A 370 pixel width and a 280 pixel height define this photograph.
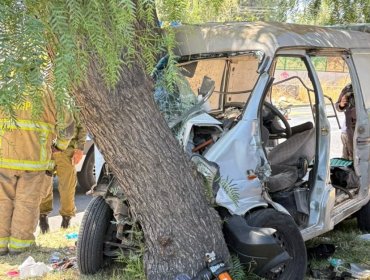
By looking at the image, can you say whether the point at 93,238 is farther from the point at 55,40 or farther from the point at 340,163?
the point at 340,163

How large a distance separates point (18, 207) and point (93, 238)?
130 cm

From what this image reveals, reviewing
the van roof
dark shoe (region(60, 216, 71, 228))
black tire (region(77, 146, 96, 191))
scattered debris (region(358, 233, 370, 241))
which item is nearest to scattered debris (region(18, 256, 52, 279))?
dark shoe (region(60, 216, 71, 228))

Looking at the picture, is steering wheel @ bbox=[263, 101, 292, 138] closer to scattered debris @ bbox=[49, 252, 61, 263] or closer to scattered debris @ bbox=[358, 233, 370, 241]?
scattered debris @ bbox=[358, 233, 370, 241]

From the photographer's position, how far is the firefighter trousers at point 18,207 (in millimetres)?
4988

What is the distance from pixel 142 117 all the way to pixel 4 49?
129 cm

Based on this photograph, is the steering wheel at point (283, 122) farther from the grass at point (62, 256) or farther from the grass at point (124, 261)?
the grass at point (62, 256)

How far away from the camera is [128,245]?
387cm

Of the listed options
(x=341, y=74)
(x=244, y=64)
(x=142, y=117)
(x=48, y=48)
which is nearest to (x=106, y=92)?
(x=142, y=117)

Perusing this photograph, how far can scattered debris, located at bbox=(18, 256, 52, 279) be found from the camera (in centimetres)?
435

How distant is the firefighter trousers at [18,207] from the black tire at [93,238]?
3.60ft

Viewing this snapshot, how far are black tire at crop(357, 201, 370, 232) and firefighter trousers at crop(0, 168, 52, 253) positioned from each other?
10.7ft

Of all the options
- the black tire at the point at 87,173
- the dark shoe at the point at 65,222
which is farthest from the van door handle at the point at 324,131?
the black tire at the point at 87,173

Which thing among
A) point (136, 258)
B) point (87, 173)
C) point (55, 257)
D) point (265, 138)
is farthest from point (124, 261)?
point (87, 173)

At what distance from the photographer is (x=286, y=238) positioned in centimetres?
394
